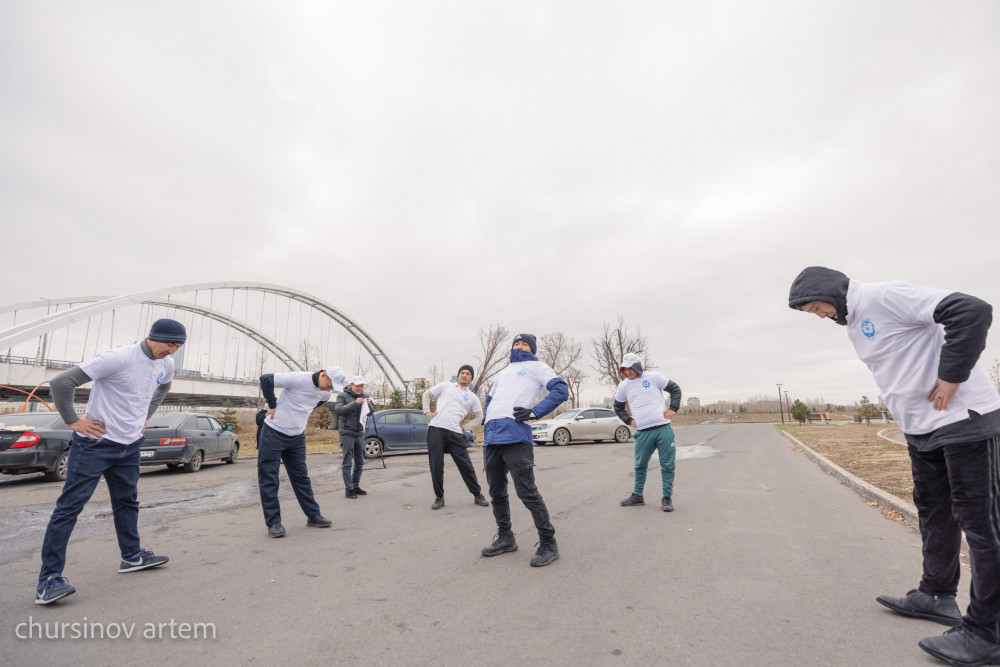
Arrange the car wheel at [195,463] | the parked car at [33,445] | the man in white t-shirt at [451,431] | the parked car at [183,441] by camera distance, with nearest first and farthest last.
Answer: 1. the man in white t-shirt at [451,431]
2. the parked car at [33,445]
3. the parked car at [183,441]
4. the car wheel at [195,463]

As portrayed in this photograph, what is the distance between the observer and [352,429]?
8102 mm

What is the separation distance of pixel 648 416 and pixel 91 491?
5739 millimetres

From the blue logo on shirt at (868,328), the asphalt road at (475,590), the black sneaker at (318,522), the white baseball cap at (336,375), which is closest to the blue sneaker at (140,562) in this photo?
the asphalt road at (475,590)

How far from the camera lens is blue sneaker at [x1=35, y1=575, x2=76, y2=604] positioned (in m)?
3.23

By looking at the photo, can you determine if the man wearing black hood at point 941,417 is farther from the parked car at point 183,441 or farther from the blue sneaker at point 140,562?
the parked car at point 183,441

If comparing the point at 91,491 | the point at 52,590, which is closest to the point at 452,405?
the point at 91,491

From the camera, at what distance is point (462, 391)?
715cm

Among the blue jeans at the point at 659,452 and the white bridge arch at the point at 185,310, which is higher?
the white bridge arch at the point at 185,310

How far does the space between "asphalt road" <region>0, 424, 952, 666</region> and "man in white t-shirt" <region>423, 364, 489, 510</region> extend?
43 cm

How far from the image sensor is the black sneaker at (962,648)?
2.35m

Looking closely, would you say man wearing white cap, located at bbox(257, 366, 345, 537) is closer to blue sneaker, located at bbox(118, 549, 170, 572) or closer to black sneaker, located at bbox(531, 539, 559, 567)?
blue sneaker, located at bbox(118, 549, 170, 572)

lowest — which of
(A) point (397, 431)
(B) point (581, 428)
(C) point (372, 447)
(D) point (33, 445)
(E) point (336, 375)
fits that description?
(C) point (372, 447)

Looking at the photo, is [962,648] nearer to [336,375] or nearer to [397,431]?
[336,375]

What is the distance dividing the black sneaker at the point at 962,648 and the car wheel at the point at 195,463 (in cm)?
1316
